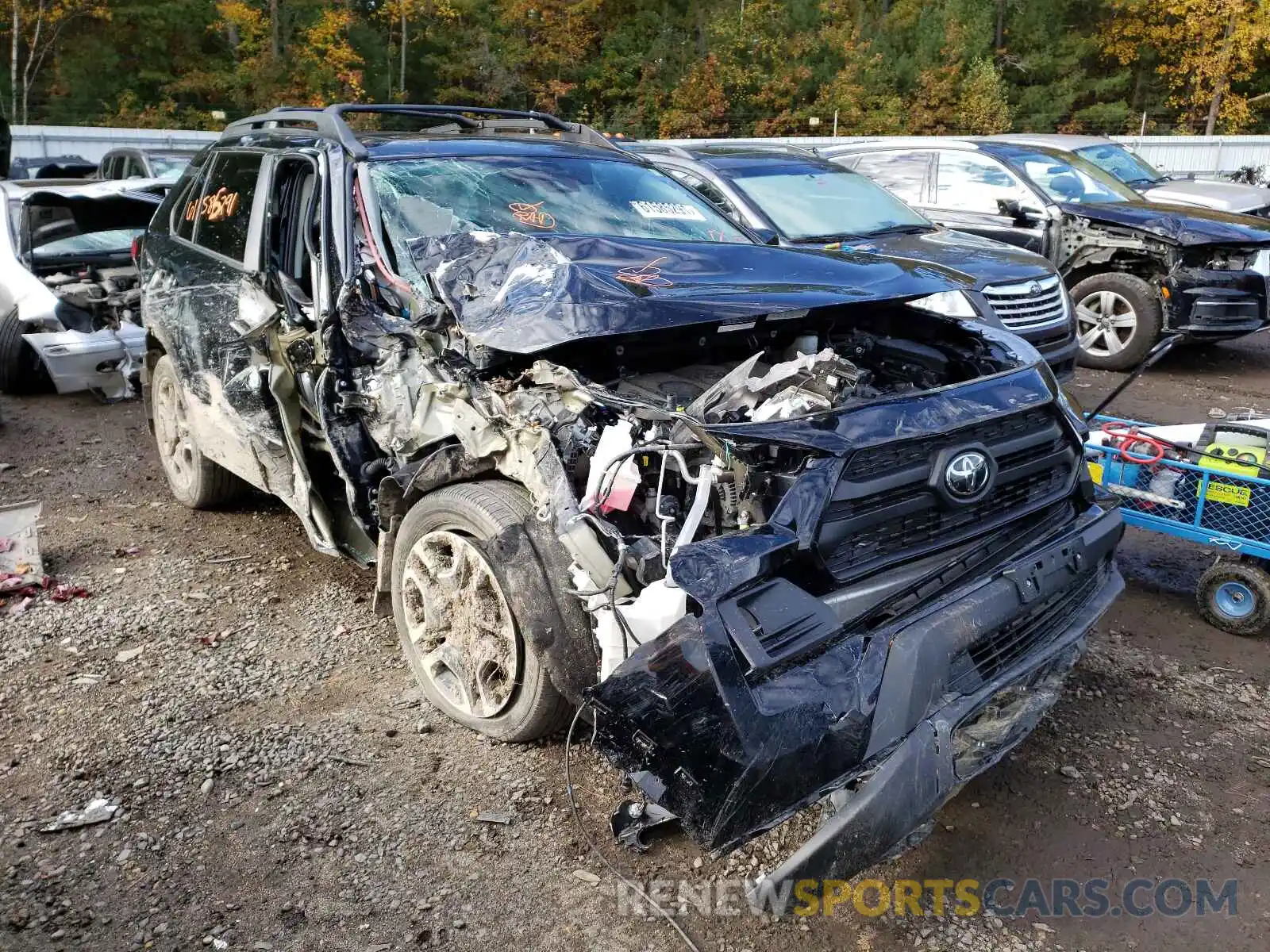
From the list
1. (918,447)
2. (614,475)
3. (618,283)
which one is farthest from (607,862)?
Result: (618,283)

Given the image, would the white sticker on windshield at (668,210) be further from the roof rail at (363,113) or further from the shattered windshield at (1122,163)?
the shattered windshield at (1122,163)

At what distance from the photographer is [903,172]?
966 centimetres

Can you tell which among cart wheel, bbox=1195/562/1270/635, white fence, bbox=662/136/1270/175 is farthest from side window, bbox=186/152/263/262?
white fence, bbox=662/136/1270/175

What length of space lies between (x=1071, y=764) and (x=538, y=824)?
68.2 inches

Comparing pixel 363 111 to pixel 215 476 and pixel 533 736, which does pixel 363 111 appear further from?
pixel 533 736

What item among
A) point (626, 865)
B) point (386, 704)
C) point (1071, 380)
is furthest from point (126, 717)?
point (1071, 380)

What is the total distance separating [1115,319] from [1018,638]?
6.69 m

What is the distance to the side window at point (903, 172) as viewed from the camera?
31.5 ft

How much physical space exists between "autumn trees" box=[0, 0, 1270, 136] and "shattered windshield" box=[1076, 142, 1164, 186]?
2028 cm

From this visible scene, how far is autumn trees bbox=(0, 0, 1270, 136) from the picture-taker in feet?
93.3

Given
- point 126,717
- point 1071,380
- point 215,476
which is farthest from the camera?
point 1071,380

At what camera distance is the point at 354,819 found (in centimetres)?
301

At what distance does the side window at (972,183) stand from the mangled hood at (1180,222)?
587 mm

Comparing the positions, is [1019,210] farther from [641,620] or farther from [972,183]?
[641,620]
